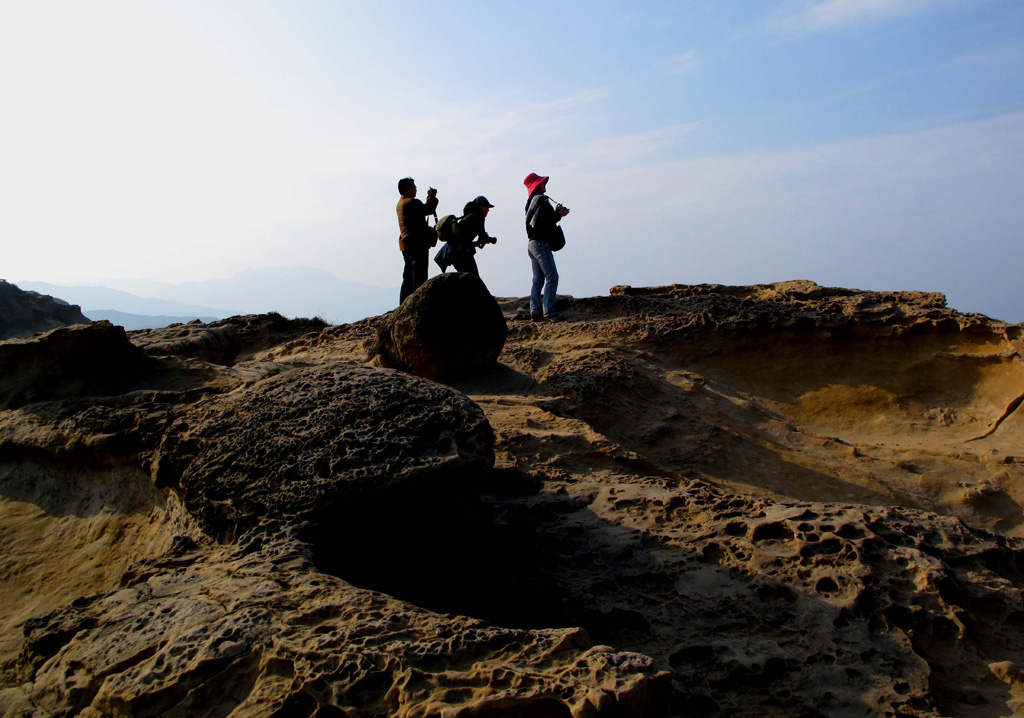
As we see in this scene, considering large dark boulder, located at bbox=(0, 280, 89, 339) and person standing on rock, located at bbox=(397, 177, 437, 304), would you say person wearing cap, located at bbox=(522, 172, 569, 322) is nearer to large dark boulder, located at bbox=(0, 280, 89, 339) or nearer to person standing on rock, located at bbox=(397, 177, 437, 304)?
person standing on rock, located at bbox=(397, 177, 437, 304)

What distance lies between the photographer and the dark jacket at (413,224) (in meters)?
7.61

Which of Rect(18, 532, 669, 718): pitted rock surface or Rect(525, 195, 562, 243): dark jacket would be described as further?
Rect(525, 195, 562, 243): dark jacket

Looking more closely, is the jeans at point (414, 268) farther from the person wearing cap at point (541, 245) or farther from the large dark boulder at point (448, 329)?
the large dark boulder at point (448, 329)

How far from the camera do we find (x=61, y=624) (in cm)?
217

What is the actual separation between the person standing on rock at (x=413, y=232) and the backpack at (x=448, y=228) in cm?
28

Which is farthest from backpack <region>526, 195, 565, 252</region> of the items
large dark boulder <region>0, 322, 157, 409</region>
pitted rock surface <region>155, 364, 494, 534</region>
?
pitted rock surface <region>155, 364, 494, 534</region>

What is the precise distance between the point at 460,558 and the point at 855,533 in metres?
1.48

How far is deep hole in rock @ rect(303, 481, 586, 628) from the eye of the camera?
2.51 metres

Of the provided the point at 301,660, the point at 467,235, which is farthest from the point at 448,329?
the point at 301,660

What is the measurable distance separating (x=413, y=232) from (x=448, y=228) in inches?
17.8

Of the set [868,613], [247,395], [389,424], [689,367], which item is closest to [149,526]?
[247,395]

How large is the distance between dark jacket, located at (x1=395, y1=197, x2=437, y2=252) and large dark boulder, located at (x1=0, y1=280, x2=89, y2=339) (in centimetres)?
969

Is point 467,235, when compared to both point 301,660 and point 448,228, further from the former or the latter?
point 301,660

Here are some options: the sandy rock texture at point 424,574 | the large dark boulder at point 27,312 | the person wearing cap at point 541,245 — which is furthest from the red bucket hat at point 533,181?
the large dark boulder at point 27,312
